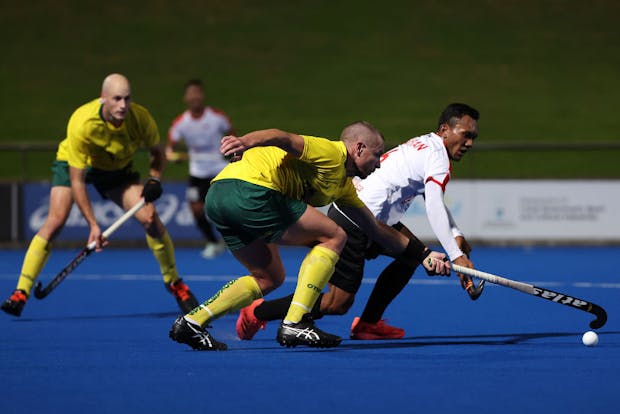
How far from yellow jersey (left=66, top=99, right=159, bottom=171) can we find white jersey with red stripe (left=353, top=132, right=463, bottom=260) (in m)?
1.85

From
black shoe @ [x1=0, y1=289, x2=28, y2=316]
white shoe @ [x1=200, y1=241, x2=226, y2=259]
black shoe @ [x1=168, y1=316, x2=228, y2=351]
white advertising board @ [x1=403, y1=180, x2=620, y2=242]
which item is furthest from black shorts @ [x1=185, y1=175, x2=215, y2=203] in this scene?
black shoe @ [x1=168, y1=316, x2=228, y2=351]

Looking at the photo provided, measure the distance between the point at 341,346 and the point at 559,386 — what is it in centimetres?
168

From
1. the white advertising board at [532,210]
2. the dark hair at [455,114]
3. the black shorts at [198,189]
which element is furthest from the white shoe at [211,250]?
the dark hair at [455,114]

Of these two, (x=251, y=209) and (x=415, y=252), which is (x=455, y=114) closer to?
(x=415, y=252)

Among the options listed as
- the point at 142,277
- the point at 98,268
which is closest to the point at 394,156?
the point at 142,277

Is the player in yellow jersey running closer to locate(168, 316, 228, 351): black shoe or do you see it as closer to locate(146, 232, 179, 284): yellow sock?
locate(168, 316, 228, 351): black shoe

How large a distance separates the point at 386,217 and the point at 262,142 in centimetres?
170

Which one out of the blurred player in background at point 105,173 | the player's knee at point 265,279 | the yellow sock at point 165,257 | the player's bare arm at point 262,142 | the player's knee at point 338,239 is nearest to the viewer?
the player's bare arm at point 262,142

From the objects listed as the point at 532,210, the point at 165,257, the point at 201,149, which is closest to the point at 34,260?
the point at 165,257

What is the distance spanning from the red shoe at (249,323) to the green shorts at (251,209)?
2.49 feet

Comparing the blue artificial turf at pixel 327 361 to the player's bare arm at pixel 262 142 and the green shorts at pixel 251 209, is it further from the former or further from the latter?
the player's bare arm at pixel 262 142

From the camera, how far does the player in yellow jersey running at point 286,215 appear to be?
602cm

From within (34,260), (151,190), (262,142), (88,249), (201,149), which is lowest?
(34,260)

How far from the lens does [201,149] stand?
44.9ft
